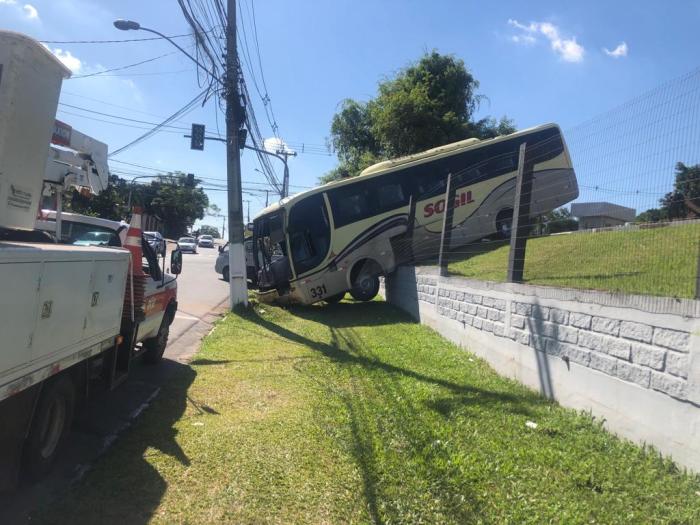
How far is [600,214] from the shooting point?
20.0ft

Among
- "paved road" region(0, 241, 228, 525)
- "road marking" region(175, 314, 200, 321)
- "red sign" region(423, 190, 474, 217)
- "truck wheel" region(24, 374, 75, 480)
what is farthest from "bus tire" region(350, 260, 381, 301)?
"truck wheel" region(24, 374, 75, 480)

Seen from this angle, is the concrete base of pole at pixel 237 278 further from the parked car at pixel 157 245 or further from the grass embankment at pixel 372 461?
the grass embankment at pixel 372 461

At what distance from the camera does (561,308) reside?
503cm

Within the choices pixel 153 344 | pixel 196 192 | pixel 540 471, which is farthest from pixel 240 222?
pixel 196 192

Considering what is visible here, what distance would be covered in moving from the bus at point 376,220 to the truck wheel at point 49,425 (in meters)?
9.11

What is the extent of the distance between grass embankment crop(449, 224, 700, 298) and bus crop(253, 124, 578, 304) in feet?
17.3

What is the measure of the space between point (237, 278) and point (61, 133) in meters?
7.93

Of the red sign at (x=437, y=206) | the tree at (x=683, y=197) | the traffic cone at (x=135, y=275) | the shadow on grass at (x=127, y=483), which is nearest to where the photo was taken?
the shadow on grass at (x=127, y=483)

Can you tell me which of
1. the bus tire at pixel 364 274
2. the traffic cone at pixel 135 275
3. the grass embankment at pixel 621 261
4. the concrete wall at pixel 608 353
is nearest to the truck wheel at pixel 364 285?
the bus tire at pixel 364 274

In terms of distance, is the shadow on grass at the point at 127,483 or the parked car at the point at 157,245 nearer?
the shadow on grass at the point at 127,483

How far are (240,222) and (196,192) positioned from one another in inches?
3309

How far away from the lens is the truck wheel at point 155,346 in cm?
710

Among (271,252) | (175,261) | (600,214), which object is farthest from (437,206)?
(175,261)

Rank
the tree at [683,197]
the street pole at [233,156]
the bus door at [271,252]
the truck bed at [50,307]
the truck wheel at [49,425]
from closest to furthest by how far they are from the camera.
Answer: the truck bed at [50,307], the truck wheel at [49,425], the tree at [683,197], the bus door at [271,252], the street pole at [233,156]
